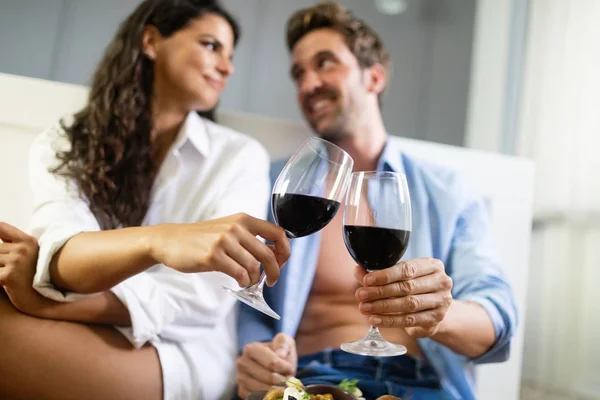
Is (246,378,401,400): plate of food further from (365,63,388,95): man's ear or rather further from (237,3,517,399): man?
(365,63,388,95): man's ear

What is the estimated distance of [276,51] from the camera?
4.19ft

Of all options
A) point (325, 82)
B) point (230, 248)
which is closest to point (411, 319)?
point (230, 248)

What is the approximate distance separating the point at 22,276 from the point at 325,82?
2.41 feet

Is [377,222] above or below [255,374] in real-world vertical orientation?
above

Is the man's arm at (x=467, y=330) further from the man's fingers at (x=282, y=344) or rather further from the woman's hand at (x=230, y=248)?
the woman's hand at (x=230, y=248)

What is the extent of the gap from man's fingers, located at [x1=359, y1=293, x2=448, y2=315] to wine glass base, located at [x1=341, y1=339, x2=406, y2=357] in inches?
2.1

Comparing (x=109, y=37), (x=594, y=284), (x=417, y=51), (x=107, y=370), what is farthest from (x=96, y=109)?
(x=594, y=284)

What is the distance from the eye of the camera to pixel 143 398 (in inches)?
37.9

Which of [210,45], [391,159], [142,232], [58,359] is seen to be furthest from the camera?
[391,159]

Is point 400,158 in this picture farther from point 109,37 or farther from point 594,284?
point 109,37

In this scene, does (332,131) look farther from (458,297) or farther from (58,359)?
(58,359)

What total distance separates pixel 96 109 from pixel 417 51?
2.72 ft

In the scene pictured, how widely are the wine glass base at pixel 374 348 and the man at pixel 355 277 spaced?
220 mm

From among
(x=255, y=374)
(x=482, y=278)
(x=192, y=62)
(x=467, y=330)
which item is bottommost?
(x=255, y=374)
